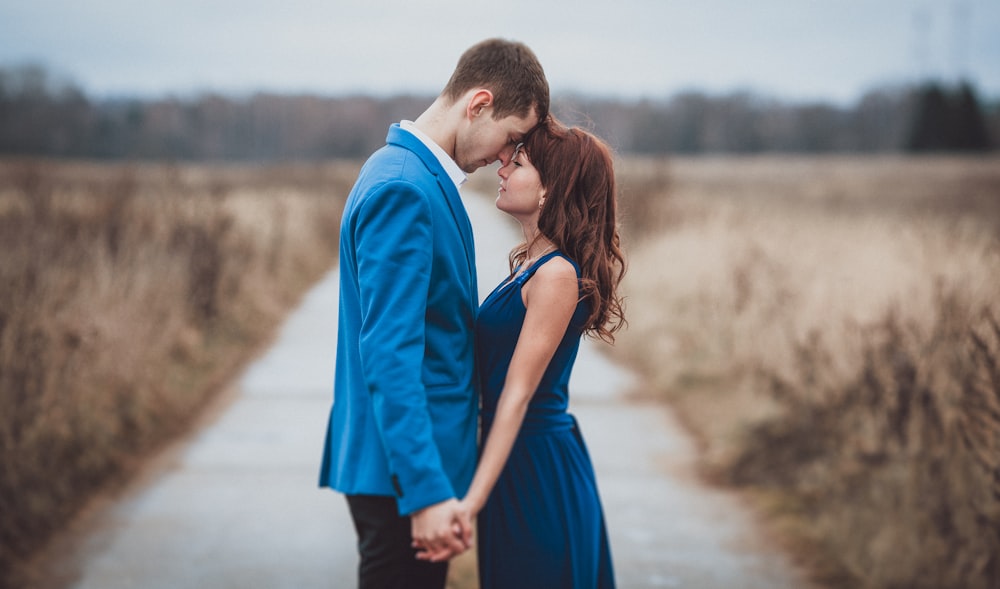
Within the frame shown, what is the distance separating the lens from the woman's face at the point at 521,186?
199cm

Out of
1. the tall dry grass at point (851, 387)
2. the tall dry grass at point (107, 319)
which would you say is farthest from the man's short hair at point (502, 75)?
the tall dry grass at point (107, 319)

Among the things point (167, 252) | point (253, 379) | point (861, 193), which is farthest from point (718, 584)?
point (861, 193)

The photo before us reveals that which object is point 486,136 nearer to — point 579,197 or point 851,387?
point 579,197

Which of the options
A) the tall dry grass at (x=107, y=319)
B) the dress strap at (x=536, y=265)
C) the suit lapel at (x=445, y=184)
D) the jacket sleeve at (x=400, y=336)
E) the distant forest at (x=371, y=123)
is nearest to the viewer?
the jacket sleeve at (x=400, y=336)

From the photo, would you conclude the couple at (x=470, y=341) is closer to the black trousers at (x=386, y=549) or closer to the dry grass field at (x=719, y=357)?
the black trousers at (x=386, y=549)

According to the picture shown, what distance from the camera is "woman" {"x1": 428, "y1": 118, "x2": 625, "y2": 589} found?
1.87m

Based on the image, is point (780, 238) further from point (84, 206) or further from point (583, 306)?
point (583, 306)

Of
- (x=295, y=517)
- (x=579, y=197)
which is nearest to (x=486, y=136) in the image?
(x=579, y=197)

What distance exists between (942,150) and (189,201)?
2298 inches

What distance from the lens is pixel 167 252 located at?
7.94m

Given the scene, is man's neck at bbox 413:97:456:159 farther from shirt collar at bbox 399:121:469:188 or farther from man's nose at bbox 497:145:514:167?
man's nose at bbox 497:145:514:167

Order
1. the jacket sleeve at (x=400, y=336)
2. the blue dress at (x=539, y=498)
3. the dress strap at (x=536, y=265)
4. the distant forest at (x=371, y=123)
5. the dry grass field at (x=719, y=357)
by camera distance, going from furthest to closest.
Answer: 1. the distant forest at (x=371, y=123)
2. the dry grass field at (x=719, y=357)
3. the blue dress at (x=539, y=498)
4. the dress strap at (x=536, y=265)
5. the jacket sleeve at (x=400, y=336)

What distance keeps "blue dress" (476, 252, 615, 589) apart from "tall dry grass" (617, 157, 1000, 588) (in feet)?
5.89

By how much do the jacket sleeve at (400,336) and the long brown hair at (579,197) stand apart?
15.8 inches
